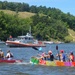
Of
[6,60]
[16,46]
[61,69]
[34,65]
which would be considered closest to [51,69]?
[61,69]

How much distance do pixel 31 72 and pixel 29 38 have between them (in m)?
99.3

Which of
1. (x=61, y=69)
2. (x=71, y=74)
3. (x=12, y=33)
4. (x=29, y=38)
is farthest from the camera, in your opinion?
(x=12, y=33)

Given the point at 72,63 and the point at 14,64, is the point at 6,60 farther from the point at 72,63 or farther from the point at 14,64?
the point at 72,63

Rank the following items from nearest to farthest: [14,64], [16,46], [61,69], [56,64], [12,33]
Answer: [61,69], [56,64], [14,64], [16,46], [12,33]

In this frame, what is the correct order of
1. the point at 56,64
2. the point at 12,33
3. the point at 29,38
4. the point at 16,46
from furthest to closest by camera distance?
the point at 12,33
the point at 29,38
the point at 16,46
the point at 56,64

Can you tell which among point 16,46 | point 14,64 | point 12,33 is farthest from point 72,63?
point 12,33

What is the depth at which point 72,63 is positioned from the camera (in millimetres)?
45500

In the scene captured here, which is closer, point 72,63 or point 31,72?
point 31,72

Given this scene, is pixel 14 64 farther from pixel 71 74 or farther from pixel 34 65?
pixel 71 74

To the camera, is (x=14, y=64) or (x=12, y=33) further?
(x=12, y=33)

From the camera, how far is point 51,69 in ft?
144

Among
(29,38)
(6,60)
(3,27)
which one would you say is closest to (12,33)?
(3,27)

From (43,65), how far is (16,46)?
84.9 m

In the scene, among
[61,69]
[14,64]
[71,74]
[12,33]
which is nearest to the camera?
[71,74]
